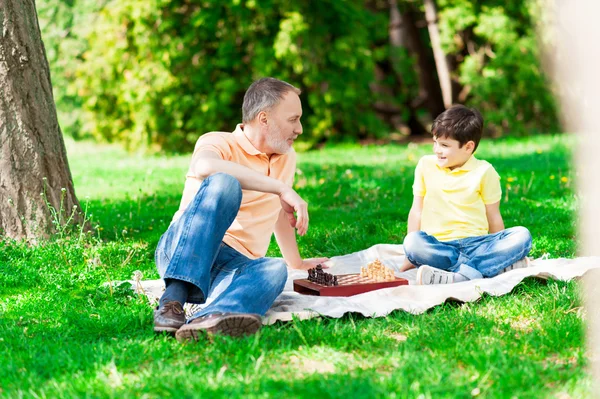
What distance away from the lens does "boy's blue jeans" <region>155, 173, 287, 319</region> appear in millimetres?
3516

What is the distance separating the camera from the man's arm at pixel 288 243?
14.7ft

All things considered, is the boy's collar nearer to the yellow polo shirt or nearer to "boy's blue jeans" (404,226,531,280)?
the yellow polo shirt

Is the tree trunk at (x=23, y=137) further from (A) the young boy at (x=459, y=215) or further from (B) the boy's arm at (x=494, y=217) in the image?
(B) the boy's arm at (x=494, y=217)

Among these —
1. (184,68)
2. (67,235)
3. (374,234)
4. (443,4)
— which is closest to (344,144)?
(184,68)

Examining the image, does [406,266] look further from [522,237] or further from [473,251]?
[522,237]

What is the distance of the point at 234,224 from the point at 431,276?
115 cm

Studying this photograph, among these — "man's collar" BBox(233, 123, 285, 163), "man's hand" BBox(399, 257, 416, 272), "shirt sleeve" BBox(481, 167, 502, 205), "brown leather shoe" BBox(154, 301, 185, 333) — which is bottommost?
"man's hand" BBox(399, 257, 416, 272)

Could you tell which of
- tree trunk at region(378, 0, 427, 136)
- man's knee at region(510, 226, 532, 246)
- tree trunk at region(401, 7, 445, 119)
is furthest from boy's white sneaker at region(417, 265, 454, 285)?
tree trunk at region(401, 7, 445, 119)

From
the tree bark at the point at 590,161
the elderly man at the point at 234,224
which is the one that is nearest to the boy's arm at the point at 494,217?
the tree bark at the point at 590,161

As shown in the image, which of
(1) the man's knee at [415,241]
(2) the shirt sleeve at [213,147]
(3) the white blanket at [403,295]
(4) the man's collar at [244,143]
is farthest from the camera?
(1) the man's knee at [415,241]

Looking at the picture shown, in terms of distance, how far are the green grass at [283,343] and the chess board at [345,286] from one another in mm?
364

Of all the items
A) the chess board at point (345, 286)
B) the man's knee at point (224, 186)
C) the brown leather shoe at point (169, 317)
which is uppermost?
the man's knee at point (224, 186)

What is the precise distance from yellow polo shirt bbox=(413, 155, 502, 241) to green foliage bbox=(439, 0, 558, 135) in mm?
10738

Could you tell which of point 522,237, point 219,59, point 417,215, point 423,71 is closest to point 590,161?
point 522,237
